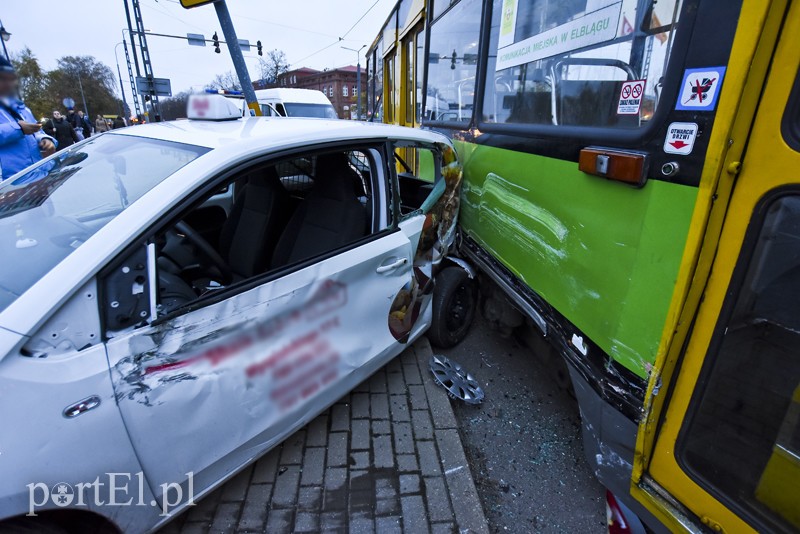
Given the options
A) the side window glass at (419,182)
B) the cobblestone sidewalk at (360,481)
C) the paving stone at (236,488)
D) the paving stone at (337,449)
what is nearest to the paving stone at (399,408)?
the cobblestone sidewalk at (360,481)

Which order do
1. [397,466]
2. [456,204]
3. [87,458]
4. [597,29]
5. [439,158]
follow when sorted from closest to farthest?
[87,458]
[597,29]
[397,466]
[439,158]
[456,204]

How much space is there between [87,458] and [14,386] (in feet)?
1.05

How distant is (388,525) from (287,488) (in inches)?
21.8

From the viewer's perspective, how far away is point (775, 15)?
1042 mm

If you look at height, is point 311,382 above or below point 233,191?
below

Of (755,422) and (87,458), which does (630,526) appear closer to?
(755,422)

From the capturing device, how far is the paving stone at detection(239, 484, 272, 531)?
189 cm

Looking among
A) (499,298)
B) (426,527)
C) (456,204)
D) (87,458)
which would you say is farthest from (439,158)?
(87,458)

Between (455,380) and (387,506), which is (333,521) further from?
(455,380)

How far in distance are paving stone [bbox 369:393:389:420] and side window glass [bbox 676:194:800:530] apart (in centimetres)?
165

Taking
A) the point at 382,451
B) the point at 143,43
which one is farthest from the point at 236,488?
the point at 143,43

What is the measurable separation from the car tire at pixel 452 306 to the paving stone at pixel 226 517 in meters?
1.79

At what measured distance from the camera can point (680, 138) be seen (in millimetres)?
1312

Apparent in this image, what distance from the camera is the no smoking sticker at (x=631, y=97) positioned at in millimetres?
1557
